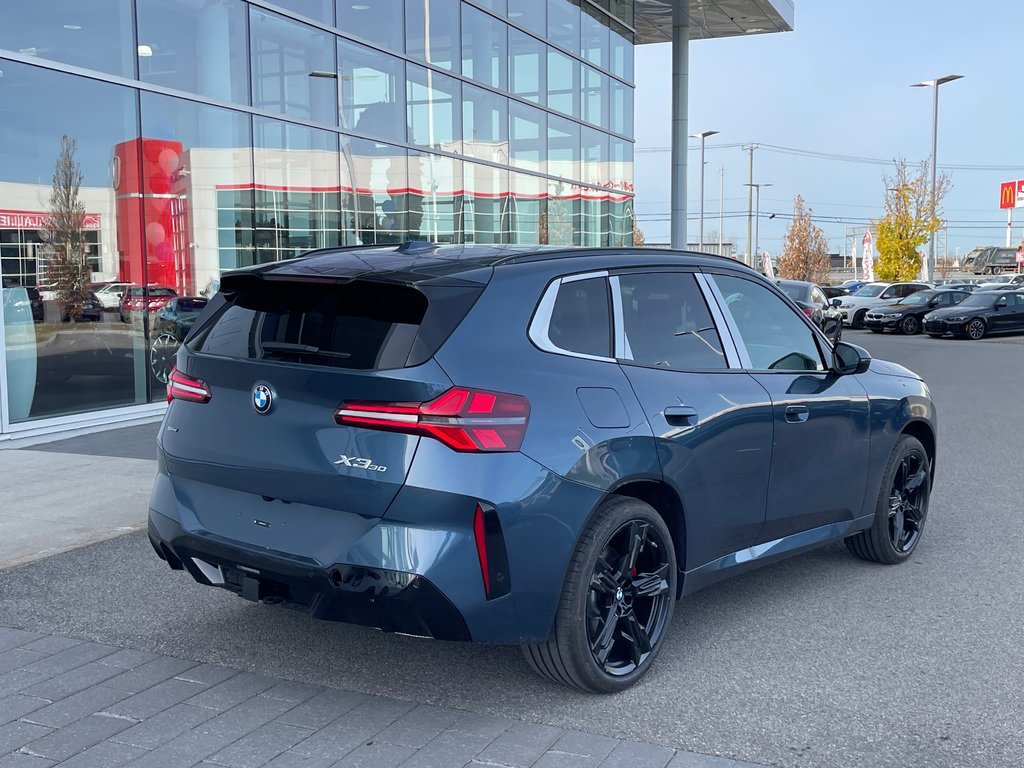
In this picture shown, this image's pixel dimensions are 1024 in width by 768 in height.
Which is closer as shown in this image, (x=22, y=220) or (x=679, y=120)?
(x=22, y=220)

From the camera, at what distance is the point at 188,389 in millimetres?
4238

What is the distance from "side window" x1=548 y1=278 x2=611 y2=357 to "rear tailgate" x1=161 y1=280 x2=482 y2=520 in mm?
426

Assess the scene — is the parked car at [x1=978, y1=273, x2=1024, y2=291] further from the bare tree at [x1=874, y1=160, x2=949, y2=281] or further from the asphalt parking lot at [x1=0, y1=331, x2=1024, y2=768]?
the asphalt parking lot at [x1=0, y1=331, x2=1024, y2=768]

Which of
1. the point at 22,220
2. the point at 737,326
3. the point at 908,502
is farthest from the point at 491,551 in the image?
the point at 22,220

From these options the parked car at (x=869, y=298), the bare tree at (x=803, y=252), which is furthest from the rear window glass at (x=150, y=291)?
the bare tree at (x=803, y=252)

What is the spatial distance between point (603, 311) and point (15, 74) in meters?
8.91

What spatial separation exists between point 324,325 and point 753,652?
7.52 ft

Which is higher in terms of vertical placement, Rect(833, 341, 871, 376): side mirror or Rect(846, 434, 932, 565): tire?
Rect(833, 341, 871, 376): side mirror

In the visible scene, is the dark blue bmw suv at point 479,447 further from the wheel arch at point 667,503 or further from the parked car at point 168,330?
the parked car at point 168,330

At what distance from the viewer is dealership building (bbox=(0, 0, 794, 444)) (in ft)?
36.7

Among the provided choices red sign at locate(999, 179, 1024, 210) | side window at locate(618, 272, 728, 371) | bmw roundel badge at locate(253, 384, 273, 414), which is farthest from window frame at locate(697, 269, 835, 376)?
red sign at locate(999, 179, 1024, 210)

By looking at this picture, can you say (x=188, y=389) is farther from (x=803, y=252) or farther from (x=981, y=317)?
(x=803, y=252)

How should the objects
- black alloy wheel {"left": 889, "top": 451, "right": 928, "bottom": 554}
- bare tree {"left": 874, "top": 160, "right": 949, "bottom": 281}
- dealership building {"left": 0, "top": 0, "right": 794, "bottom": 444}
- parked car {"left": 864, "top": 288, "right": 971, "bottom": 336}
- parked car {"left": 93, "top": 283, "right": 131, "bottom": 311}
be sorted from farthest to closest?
bare tree {"left": 874, "top": 160, "right": 949, "bottom": 281} → parked car {"left": 864, "top": 288, "right": 971, "bottom": 336} → parked car {"left": 93, "top": 283, "right": 131, "bottom": 311} → dealership building {"left": 0, "top": 0, "right": 794, "bottom": 444} → black alloy wheel {"left": 889, "top": 451, "right": 928, "bottom": 554}

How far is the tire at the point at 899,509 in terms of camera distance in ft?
19.2
